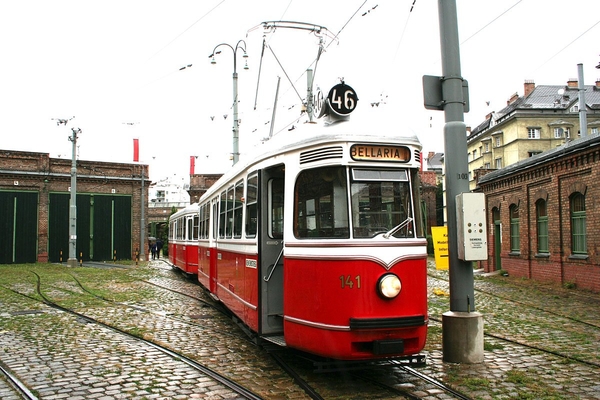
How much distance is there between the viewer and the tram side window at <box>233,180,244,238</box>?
337 inches

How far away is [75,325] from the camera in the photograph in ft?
34.5

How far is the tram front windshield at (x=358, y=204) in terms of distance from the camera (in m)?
6.13

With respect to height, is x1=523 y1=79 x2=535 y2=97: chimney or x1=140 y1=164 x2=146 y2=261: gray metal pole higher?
x1=523 y1=79 x2=535 y2=97: chimney

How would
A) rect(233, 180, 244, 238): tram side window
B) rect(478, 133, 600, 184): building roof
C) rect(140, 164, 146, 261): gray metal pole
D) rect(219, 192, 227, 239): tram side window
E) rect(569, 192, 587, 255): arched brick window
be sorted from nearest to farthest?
rect(233, 180, 244, 238): tram side window, rect(219, 192, 227, 239): tram side window, rect(478, 133, 600, 184): building roof, rect(569, 192, 587, 255): arched brick window, rect(140, 164, 146, 261): gray metal pole

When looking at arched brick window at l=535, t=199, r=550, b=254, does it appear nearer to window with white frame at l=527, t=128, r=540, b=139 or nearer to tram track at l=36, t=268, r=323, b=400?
tram track at l=36, t=268, r=323, b=400

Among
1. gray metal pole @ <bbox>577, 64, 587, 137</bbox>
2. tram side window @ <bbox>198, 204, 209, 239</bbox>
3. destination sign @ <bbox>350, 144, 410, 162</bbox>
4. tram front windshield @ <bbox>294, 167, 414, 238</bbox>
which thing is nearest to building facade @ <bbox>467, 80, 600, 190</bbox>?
gray metal pole @ <bbox>577, 64, 587, 137</bbox>

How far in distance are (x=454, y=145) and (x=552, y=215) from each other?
13.0m

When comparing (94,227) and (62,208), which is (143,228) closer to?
(94,227)

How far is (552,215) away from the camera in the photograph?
62.4ft

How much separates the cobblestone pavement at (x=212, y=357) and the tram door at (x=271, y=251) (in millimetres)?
641

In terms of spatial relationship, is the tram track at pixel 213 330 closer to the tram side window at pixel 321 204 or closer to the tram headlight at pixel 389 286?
the tram headlight at pixel 389 286

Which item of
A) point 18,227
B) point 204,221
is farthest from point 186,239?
point 18,227

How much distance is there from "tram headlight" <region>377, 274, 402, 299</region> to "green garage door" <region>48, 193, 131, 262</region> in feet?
111

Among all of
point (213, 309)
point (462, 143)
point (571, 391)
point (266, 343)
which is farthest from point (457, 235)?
point (213, 309)
